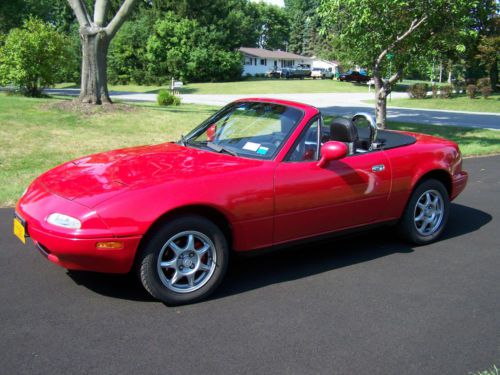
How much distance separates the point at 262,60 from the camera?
278 ft

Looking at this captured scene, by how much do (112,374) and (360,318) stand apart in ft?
5.78

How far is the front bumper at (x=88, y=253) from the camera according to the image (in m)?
3.50

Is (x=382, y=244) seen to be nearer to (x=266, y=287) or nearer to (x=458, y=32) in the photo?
(x=266, y=287)

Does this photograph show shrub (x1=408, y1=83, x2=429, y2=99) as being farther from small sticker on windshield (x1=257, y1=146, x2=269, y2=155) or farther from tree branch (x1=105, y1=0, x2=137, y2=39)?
small sticker on windshield (x1=257, y1=146, x2=269, y2=155)

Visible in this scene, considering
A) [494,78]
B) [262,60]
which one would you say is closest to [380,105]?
[494,78]

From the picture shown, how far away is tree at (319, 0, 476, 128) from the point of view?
11.6 meters

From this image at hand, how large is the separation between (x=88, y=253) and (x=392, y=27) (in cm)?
1091

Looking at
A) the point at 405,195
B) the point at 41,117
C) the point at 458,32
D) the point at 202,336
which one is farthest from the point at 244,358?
the point at 41,117

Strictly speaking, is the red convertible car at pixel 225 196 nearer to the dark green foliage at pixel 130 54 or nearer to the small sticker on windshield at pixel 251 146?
the small sticker on windshield at pixel 251 146

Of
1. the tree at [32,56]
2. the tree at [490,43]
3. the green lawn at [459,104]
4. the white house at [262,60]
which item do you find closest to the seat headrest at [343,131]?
the tree at [32,56]

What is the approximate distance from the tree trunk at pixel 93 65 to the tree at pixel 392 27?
21.3 feet

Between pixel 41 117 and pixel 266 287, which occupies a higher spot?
pixel 41 117

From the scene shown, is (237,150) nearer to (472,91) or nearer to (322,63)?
(472,91)

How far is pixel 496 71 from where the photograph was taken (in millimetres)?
40812
